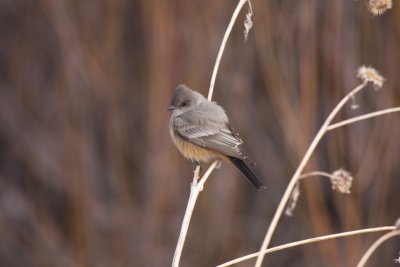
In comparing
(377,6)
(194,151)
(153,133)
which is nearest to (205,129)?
(194,151)

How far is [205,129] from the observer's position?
407cm

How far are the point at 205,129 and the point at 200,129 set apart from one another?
0.10 ft

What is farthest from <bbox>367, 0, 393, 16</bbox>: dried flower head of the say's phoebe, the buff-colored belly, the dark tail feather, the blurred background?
the blurred background

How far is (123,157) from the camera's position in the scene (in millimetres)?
6047

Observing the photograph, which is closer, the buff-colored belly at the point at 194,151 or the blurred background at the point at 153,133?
the buff-colored belly at the point at 194,151

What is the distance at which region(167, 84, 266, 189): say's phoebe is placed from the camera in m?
3.91

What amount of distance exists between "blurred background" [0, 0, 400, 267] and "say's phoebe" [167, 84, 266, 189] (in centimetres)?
94

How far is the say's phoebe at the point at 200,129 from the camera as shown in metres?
3.91

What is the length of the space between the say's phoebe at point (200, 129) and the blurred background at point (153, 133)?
0.94m

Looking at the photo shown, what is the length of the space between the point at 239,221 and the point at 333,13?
2.17 meters

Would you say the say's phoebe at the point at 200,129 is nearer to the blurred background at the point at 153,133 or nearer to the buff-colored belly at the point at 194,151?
the buff-colored belly at the point at 194,151

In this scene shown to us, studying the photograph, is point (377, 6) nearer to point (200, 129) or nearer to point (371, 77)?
point (371, 77)

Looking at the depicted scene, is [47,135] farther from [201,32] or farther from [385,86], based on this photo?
[385,86]

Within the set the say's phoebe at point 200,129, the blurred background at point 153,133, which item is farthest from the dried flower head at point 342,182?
the blurred background at point 153,133
